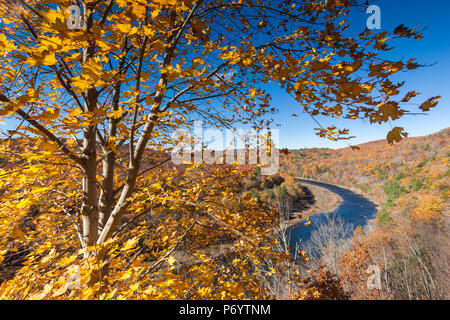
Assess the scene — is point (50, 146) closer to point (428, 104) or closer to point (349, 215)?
point (428, 104)

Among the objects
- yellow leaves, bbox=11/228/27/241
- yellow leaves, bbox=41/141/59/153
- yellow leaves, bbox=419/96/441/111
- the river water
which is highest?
yellow leaves, bbox=419/96/441/111

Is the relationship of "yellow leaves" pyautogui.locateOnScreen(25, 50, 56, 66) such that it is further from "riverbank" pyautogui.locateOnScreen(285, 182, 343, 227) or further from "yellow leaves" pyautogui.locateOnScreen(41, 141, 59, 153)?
"riverbank" pyautogui.locateOnScreen(285, 182, 343, 227)

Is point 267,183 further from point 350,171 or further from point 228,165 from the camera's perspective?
point 350,171

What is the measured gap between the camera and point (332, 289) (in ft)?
23.4

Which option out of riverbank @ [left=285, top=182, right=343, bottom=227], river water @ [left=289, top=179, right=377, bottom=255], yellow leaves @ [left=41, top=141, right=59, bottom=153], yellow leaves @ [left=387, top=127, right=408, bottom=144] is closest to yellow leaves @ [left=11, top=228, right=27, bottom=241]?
yellow leaves @ [left=41, top=141, right=59, bottom=153]

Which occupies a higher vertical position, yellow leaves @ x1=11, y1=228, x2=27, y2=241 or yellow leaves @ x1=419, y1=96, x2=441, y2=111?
yellow leaves @ x1=419, y1=96, x2=441, y2=111

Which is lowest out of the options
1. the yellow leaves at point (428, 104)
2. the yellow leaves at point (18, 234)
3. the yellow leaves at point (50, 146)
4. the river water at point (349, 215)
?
the river water at point (349, 215)

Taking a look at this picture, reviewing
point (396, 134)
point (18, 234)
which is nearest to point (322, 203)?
point (396, 134)

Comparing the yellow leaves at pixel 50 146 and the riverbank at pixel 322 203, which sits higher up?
the yellow leaves at pixel 50 146

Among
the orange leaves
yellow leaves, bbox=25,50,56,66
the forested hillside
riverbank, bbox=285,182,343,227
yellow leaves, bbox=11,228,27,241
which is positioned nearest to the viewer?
yellow leaves, bbox=25,50,56,66

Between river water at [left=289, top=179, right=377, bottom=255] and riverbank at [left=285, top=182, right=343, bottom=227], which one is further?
riverbank at [left=285, top=182, right=343, bottom=227]

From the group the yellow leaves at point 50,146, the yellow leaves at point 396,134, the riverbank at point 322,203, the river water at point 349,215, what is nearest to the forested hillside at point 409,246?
the yellow leaves at point 396,134

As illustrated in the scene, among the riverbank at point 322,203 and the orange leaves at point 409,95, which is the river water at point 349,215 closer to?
the riverbank at point 322,203

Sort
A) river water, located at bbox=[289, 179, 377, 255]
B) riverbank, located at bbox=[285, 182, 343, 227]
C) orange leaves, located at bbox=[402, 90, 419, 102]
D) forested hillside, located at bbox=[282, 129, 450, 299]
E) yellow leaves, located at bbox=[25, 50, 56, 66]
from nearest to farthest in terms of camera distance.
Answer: yellow leaves, located at bbox=[25, 50, 56, 66] < orange leaves, located at bbox=[402, 90, 419, 102] < forested hillside, located at bbox=[282, 129, 450, 299] < river water, located at bbox=[289, 179, 377, 255] < riverbank, located at bbox=[285, 182, 343, 227]
